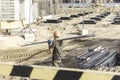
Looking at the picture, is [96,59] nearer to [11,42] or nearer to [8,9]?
[11,42]

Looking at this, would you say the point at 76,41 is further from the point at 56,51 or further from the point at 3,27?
the point at 56,51

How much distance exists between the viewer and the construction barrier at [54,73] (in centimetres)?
324

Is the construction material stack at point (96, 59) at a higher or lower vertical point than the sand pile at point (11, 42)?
higher

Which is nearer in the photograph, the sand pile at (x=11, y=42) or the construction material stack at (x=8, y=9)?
the sand pile at (x=11, y=42)

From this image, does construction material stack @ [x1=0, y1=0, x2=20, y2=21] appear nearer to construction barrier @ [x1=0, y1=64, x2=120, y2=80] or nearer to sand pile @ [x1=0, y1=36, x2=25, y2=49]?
sand pile @ [x1=0, y1=36, x2=25, y2=49]

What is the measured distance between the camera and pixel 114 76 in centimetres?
321

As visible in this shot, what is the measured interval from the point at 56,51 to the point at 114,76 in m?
4.96

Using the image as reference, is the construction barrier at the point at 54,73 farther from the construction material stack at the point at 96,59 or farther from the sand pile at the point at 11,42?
the sand pile at the point at 11,42

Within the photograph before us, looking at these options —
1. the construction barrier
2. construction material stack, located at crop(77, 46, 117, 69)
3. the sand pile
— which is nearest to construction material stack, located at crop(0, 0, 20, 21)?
the sand pile

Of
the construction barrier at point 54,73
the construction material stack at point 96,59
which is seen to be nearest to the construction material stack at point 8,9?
the construction material stack at point 96,59

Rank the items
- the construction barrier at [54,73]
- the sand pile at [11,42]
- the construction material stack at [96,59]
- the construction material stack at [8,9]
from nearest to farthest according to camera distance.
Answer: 1. the construction barrier at [54,73]
2. the construction material stack at [96,59]
3. the sand pile at [11,42]
4. the construction material stack at [8,9]

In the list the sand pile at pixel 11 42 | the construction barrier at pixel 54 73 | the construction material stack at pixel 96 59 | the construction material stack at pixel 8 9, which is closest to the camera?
the construction barrier at pixel 54 73

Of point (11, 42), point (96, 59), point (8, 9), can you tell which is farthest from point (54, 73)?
point (8, 9)

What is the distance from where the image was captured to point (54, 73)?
3.49 metres
